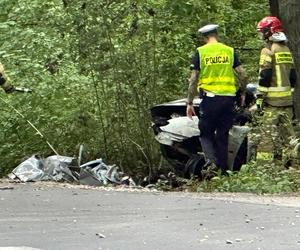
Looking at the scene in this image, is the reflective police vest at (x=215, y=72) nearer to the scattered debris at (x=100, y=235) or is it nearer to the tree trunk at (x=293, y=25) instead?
the tree trunk at (x=293, y=25)

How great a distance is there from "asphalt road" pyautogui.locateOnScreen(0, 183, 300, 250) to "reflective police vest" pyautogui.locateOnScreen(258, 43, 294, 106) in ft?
8.07

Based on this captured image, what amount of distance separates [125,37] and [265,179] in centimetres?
403

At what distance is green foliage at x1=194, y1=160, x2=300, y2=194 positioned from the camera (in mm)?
9281

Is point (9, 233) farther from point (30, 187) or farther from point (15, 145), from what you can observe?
point (15, 145)

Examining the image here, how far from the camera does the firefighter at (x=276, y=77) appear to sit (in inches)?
423

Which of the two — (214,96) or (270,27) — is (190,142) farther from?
(270,27)

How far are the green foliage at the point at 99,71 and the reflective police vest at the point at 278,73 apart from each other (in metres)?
2.38

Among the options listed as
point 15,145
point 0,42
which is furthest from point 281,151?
point 0,42

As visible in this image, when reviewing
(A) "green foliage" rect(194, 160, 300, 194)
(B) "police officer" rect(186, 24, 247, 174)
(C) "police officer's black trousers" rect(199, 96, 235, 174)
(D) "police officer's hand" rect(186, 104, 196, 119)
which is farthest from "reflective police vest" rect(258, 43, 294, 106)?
(A) "green foliage" rect(194, 160, 300, 194)

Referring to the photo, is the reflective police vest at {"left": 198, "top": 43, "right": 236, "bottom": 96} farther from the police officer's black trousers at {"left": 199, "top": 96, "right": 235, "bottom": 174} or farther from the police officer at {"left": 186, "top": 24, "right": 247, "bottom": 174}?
the police officer's black trousers at {"left": 199, "top": 96, "right": 235, "bottom": 174}

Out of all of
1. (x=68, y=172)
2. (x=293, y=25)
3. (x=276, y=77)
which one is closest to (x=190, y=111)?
(x=276, y=77)

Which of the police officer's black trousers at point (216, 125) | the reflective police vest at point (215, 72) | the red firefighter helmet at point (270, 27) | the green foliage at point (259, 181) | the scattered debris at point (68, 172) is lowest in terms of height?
the scattered debris at point (68, 172)

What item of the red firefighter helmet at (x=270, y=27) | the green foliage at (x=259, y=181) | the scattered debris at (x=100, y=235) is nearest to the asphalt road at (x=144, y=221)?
the scattered debris at (x=100, y=235)

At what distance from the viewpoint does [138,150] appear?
12609mm
